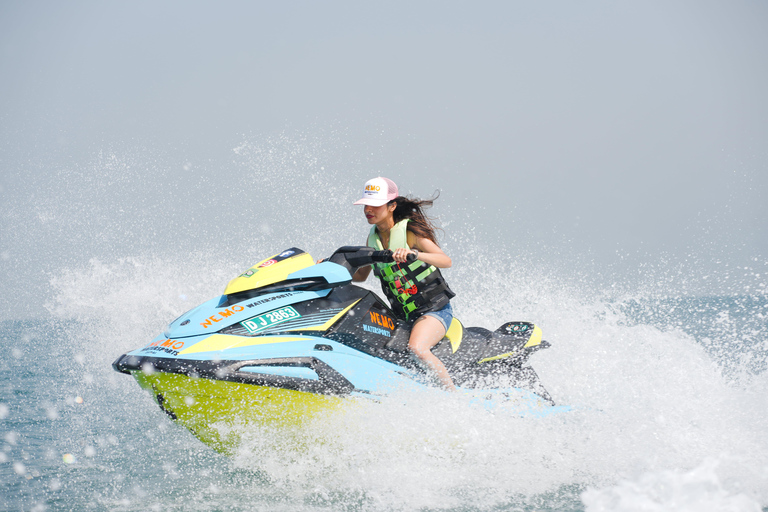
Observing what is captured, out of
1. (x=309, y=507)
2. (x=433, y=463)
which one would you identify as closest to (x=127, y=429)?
(x=309, y=507)

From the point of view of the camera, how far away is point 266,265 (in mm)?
2951

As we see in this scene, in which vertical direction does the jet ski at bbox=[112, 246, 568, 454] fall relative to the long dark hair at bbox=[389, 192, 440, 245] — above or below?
below

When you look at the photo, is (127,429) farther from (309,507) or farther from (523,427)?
(523,427)

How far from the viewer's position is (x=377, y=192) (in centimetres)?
329

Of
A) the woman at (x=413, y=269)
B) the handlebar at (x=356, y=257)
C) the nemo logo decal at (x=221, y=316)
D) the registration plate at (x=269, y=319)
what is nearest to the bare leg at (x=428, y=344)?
the woman at (x=413, y=269)

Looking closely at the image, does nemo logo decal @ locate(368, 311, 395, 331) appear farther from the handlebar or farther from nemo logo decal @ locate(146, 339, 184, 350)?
nemo logo decal @ locate(146, 339, 184, 350)

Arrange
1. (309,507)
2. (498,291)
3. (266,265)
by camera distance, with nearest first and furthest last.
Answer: (309,507) < (266,265) < (498,291)

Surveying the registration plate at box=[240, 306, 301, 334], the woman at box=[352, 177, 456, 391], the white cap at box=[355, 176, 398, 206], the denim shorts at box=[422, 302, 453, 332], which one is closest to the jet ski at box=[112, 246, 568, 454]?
the registration plate at box=[240, 306, 301, 334]

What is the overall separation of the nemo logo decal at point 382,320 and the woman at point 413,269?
14 centimetres

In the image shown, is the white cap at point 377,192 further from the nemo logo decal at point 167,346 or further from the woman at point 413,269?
the nemo logo decal at point 167,346

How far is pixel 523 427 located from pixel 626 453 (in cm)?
65

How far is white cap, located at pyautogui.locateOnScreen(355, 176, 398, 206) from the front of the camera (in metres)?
3.28

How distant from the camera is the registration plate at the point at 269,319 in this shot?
272 cm

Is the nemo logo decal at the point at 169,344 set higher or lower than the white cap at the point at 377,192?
lower
